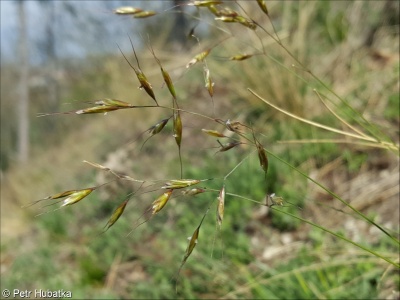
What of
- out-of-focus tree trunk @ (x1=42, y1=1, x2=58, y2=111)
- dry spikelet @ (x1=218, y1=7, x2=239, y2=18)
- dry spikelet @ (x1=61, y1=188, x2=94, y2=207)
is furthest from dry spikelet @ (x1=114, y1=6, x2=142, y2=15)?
out-of-focus tree trunk @ (x1=42, y1=1, x2=58, y2=111)

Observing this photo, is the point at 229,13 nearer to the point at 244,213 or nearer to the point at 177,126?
the point at 177,126

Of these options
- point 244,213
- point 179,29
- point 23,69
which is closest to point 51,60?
point 23,69

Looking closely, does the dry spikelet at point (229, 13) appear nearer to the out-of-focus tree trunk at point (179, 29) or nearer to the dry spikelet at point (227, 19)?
the dry spikelet at point (227, 19)

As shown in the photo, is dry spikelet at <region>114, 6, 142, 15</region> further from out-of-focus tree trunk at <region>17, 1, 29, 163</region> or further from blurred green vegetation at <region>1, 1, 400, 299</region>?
out-of-focus tree trunk at <region>17, 1, 29, 163</region>

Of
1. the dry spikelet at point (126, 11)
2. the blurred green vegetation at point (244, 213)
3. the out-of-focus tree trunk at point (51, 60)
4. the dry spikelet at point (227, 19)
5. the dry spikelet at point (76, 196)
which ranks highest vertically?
the dry spikelet at point (227, 19)

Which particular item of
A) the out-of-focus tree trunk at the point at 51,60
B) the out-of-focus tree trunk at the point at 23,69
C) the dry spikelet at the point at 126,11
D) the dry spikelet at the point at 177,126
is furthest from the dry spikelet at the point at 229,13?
the out-of-focus tree trunk at the point at 51,60

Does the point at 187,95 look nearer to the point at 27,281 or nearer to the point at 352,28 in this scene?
the point at 352,28

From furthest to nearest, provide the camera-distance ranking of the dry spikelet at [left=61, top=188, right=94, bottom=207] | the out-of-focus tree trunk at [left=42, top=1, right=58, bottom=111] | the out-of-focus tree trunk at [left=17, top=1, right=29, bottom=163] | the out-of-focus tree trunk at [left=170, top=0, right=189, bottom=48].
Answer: the out-of-focus tree trunk at [left=42, top=1, right=58, bottom=111] → the out-of-focus tree trunk at [left=17, top=1, right=29, bottom=163] → the out-of-focus tree trunk at [left=170, top=0, right=189, bottom=48] → the dry spikelet at [left=61, top=188, right=94, bottom=207]

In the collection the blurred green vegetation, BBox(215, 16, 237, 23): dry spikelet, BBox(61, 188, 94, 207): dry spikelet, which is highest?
BBox(215, 16, 237, 23): dry spikelet

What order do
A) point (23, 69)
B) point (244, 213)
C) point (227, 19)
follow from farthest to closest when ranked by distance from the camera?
point (23, 69), point (244, 213), point (227, 19)
